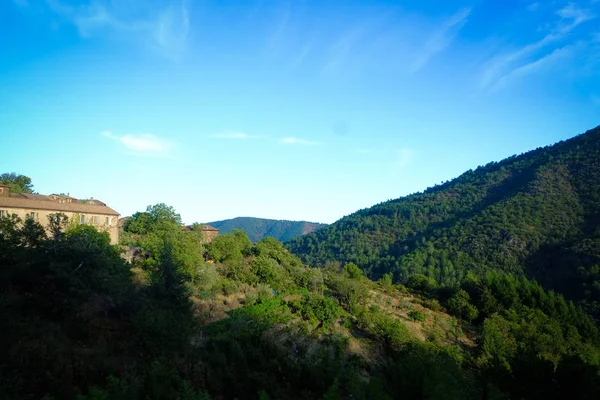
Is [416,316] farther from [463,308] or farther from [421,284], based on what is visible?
[421,284]

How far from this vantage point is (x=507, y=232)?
298 feet

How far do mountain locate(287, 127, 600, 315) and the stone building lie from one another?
65.6 meters

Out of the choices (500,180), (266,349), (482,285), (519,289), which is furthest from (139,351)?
(500,180)

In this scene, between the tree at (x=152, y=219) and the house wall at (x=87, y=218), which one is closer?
the house wall at (x=87, y=218)

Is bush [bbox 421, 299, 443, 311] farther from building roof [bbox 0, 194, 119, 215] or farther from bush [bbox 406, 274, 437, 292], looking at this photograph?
building roof [bbox 0, 194, 119, 215]

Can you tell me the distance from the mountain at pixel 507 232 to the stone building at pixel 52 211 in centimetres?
6559

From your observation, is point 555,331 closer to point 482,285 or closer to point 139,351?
point 482,285

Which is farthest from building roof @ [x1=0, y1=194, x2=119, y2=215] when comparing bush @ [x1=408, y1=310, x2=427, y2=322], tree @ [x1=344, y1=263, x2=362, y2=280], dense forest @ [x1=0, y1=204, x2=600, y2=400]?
bush @ [x1=408, y1=310, x2=427, y2=322]

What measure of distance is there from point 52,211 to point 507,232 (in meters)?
95.1

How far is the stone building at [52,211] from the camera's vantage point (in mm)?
34406

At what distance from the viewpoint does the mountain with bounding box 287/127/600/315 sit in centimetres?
7562

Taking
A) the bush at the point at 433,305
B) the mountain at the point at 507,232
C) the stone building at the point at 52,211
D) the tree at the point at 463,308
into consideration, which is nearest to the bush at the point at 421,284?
the bush at the point at 433,305

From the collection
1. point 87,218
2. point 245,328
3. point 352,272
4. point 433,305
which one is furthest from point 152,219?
point 433,305

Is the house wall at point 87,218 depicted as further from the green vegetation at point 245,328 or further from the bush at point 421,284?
the bush at point 421,284
